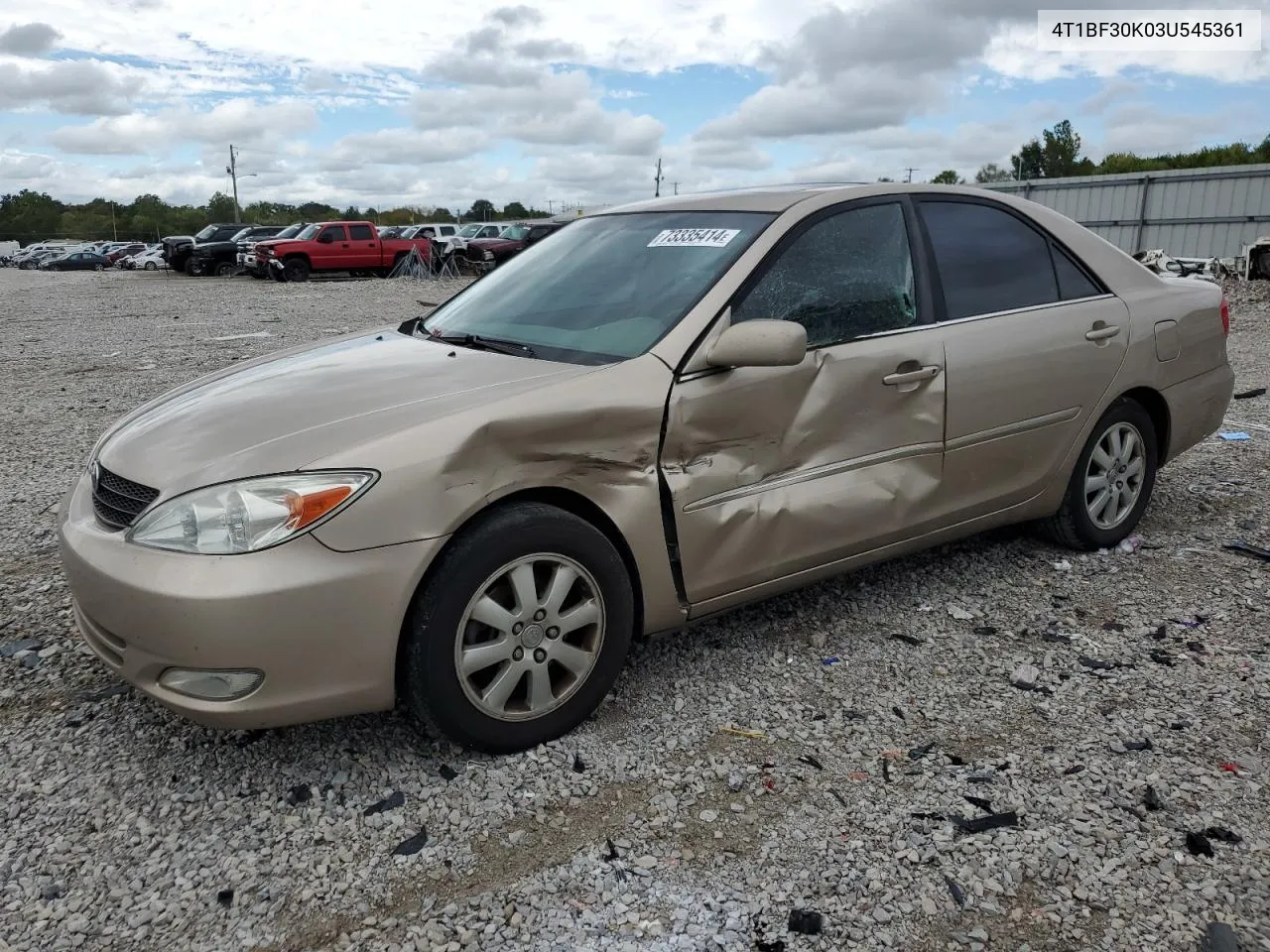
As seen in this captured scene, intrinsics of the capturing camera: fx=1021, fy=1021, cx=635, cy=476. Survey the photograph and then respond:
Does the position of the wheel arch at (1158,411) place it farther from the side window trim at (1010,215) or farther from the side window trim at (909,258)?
the side window trim at (909,258)

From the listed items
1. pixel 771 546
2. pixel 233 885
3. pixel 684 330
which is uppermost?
pixel 684 330

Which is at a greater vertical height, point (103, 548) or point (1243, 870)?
point (103, 548)

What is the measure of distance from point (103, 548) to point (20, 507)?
10.8ft

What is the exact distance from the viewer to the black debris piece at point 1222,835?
8.28 ft

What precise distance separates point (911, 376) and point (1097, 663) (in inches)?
46.0

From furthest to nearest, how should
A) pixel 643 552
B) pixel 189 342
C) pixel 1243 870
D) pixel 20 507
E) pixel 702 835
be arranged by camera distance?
1. pixel 189 342
2. pixel 20 507
3. pixel 643 552
4. pixel 702 835
5. pixel 1243 870

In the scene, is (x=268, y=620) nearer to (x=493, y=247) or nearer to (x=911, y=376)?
(x=911, y=376)

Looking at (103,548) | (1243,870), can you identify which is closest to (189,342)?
(103,548)

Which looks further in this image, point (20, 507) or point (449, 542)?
point (20, 507)

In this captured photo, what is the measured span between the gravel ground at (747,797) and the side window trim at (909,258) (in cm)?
110

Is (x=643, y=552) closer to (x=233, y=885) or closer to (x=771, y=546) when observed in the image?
(x=771, y=546)

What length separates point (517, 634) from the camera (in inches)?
110

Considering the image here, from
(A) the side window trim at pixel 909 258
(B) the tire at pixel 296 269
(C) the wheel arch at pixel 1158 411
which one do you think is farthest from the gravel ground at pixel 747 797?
(B) the tire at pixel 296 269

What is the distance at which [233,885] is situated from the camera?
2418 mm
